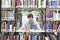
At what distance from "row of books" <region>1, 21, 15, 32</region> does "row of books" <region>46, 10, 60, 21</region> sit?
49 centimetres

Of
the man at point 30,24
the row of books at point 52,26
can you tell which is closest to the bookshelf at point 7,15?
the man at point 30,24

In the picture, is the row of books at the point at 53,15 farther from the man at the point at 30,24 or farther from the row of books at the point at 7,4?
the row of books at the point at 7,4

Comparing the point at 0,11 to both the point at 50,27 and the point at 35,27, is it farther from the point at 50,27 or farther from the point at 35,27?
the point at 50,27

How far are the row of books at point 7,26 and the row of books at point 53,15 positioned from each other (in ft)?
1.60


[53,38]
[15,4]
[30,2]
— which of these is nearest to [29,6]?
[30,2]

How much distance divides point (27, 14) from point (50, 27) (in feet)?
1.18

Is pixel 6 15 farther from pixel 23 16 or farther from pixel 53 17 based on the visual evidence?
pixel 53 17

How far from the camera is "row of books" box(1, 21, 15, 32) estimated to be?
2.19 m

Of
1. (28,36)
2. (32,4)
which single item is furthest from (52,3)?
(28,36)

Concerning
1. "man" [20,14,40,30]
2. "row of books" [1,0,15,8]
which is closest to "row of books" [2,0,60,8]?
"row of books" [1,0,15,8]

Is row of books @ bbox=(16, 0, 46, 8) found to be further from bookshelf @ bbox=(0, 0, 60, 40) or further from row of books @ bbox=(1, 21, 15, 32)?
row of books @ bbox=(1, 21, 15, 32)

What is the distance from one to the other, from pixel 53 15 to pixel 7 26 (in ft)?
2.12

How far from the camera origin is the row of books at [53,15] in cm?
217

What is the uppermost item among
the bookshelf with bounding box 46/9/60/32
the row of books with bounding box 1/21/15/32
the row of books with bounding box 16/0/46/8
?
the row of books with bounding box 16/0/46/8
